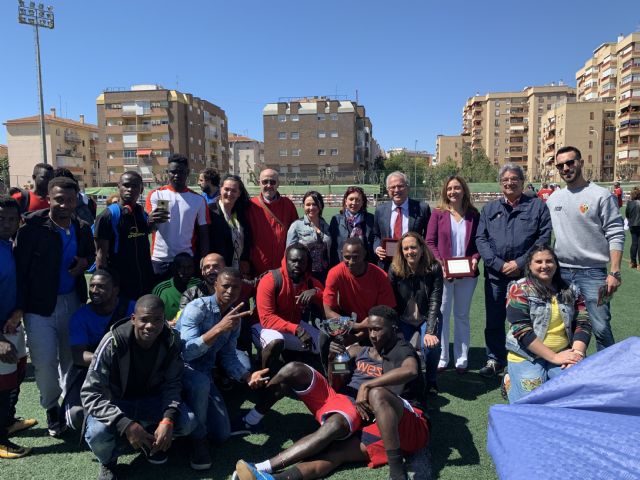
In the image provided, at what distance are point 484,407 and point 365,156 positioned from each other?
79299 mm

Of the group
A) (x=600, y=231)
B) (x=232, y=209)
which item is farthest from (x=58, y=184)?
(x=600, y=231)

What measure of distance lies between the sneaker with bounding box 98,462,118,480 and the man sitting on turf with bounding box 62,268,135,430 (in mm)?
574

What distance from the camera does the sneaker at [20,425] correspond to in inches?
151

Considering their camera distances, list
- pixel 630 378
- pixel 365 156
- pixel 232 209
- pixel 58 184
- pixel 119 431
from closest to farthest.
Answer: pixel 630 378
pixel 119 431
pixel 58 184
pixel 232 209
pixel 365 156

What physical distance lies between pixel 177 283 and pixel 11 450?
73.3 inches

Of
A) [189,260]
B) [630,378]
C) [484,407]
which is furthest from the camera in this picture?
[189,260]

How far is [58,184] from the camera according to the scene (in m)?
3.85

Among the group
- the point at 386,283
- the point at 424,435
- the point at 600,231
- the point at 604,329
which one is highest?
the point at 600,231

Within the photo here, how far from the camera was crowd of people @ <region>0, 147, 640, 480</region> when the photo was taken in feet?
10.8

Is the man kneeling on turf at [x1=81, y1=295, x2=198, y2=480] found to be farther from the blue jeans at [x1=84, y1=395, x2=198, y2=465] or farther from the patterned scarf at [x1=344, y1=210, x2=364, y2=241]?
the patterned scarf at [x1=344, y1=210, x2=364, y2=241]

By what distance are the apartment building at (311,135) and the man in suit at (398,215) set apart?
218ft

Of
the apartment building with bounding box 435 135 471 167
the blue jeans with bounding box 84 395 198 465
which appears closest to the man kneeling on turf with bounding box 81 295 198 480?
the blue jeans with bounding box 84 395 198 465

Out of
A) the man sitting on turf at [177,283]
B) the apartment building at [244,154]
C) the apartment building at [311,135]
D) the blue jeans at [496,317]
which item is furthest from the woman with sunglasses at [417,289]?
the apartment building at [244,154]

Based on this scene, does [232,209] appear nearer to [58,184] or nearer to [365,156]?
[58,184]
